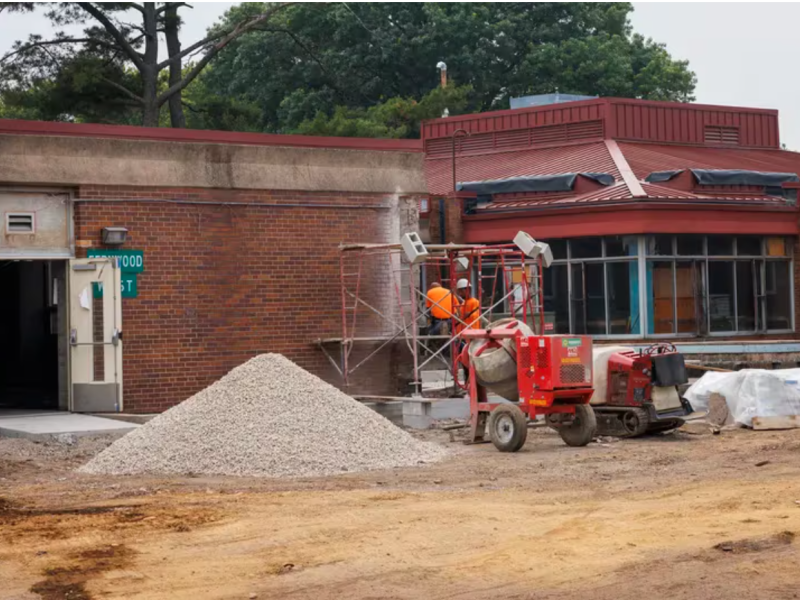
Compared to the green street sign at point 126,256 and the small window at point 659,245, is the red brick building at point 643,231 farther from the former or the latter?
the green street sign at point 126,256

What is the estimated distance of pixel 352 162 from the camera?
2250 cm

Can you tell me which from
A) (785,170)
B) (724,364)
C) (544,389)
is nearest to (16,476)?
(544,389)

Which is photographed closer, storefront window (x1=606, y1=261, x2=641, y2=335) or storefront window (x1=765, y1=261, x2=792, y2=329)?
storefront window (x1=606, y1=261, x2=641, y2=335)

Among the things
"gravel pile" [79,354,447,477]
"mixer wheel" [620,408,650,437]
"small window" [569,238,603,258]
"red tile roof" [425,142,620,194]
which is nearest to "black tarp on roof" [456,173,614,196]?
"red tile roof" [425,142,620,194]

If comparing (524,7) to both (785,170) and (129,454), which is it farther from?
(129,454)

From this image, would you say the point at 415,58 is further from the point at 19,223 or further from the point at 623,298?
the point at 19,223

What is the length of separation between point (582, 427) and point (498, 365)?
142 centimetres

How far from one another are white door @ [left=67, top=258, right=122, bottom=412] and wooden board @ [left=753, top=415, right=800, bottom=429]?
377 inches

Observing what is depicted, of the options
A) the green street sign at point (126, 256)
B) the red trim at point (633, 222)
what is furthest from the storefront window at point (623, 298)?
the green street sign at point (126, 256)

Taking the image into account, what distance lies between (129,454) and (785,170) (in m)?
24.3

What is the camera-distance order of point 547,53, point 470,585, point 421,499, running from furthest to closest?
1. point 547,53
2. point 421,499
3. point 470,585

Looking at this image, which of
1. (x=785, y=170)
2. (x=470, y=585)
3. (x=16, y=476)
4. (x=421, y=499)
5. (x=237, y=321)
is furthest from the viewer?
(x=785, y=170)

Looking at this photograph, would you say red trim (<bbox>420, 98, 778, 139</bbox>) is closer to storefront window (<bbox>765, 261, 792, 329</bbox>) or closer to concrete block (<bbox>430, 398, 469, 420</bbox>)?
storefront window (<bbox>765, 261, 792, 329</bbox>)

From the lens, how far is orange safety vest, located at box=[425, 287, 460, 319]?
71.7 ft
